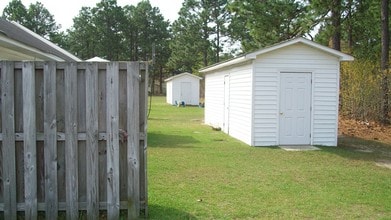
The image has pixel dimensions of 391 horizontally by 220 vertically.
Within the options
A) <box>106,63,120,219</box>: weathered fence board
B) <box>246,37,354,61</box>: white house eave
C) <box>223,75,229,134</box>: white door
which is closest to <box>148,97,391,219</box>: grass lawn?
<box>106,63,120,219</box>: weathered fence board

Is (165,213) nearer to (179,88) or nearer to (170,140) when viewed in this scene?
(170,140)

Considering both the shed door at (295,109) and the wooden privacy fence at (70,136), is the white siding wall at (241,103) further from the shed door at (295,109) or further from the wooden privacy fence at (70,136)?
the wooden privacy fence at (70,136)

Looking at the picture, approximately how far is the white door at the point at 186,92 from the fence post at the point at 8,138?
26.9m

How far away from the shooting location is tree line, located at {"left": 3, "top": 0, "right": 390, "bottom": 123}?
1658 centimetres

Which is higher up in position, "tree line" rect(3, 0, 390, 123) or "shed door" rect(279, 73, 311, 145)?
"tree line" rect(3, 0, 390, 123)

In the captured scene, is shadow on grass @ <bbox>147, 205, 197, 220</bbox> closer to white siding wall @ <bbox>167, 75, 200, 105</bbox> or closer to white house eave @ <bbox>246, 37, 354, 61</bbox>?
white house eave @ <bbox>246, 37, 354, 61</bbox>

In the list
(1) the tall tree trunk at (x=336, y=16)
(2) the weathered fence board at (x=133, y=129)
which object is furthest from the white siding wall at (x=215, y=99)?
(2) the weathered fence board at (x=133, y=129)

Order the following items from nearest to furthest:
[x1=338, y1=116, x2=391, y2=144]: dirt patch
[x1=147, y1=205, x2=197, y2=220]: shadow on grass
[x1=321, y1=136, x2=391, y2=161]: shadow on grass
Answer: [x1=147, y1=205, x2=197, y2=220]: shadow on grass < [x1=321, y1=136, x2=391, y2=161]: shadow on grass < [x1=338, y1=116, x2=391, y2=144]: dirt patch

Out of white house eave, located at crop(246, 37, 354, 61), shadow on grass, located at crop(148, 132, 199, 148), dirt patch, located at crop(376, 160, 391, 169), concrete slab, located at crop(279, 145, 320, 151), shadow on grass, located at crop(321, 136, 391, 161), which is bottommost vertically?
dirt patch, located at crop(376, 160, 391, 169)

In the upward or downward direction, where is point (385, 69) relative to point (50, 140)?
upward

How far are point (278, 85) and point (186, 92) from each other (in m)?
20.5

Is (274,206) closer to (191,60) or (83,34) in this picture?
(191,60)

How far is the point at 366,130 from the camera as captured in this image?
14.1m

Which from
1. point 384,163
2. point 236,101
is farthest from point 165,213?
point 236,101
